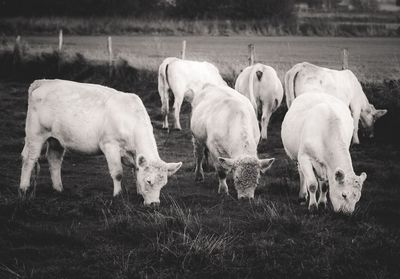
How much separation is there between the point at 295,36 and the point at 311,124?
35184 mm

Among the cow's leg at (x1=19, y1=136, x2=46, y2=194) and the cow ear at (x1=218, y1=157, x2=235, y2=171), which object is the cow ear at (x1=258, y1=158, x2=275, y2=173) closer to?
the cow ear at (x1=218, y1=157, x2=235, y2=171)

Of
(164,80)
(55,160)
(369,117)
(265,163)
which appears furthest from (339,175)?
(164,80)

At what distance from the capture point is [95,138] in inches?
358

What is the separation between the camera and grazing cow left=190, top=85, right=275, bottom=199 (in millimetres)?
8781

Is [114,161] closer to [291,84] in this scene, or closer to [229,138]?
[229,138]

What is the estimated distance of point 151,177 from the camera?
8203 mm

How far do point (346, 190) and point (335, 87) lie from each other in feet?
23.7

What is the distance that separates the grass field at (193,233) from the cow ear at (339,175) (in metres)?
0.46

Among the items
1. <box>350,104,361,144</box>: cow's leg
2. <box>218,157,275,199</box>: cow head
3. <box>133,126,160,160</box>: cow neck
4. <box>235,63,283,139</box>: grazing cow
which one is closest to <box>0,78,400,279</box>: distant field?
<box>218,157,275,199</box>: cow head

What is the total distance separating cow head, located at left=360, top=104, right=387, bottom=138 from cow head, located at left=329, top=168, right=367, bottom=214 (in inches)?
272

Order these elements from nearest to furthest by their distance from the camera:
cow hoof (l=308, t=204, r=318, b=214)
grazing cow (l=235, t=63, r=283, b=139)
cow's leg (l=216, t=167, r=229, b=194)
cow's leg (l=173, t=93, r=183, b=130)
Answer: cow hoof (l=308, t=204, r=318, b=214)
cow's leg (l=216, t=167, r=229, b=194)
grazing cow (l=235, t=63, r=283, b=139)
cow's leg (l=173, t=93, r=183, b=130)

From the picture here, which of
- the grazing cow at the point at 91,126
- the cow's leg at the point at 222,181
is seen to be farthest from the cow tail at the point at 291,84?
the grazing cow at the point at 91,126

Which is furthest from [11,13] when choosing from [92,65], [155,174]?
[155,174]

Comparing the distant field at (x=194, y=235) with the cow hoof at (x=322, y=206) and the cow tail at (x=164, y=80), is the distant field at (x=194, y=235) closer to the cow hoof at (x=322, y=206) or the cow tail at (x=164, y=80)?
the cow hoof at (x=322, y=206)
